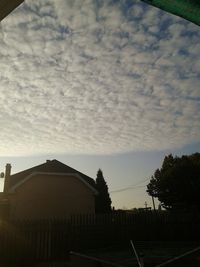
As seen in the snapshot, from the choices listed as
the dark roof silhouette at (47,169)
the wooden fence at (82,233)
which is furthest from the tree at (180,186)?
the wooden fence at (82,233)

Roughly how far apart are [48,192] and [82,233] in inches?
595

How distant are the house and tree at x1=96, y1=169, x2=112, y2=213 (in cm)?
1873

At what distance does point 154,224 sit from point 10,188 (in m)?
14.1

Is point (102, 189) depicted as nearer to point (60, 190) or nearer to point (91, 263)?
point (60, 190)

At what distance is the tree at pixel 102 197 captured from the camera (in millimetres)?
50312

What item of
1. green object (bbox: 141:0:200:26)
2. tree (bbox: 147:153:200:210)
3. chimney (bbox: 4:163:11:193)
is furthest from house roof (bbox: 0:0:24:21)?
tree (bbox: 147:153:200:210)

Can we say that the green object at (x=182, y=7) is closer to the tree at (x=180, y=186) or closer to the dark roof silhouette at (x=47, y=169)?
the dark roof silhouette at (x=47, y=169)

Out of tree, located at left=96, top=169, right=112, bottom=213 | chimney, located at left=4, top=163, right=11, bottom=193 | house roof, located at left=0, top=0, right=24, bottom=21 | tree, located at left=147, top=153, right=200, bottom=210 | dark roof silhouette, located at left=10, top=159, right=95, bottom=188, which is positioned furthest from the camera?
tree, located at left=96, top=169, right=112, bottom=213

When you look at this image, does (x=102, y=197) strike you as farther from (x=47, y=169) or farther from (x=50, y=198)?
(x=47, y=169)

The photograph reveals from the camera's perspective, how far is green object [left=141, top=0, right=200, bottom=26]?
122cm

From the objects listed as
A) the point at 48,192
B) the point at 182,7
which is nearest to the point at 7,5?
the point at 182,7

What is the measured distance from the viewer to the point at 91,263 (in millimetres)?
7738

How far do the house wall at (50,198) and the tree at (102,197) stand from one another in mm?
18642

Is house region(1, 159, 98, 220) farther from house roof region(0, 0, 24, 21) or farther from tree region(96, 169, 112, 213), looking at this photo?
house roof region(0, 0, 24, 21)
